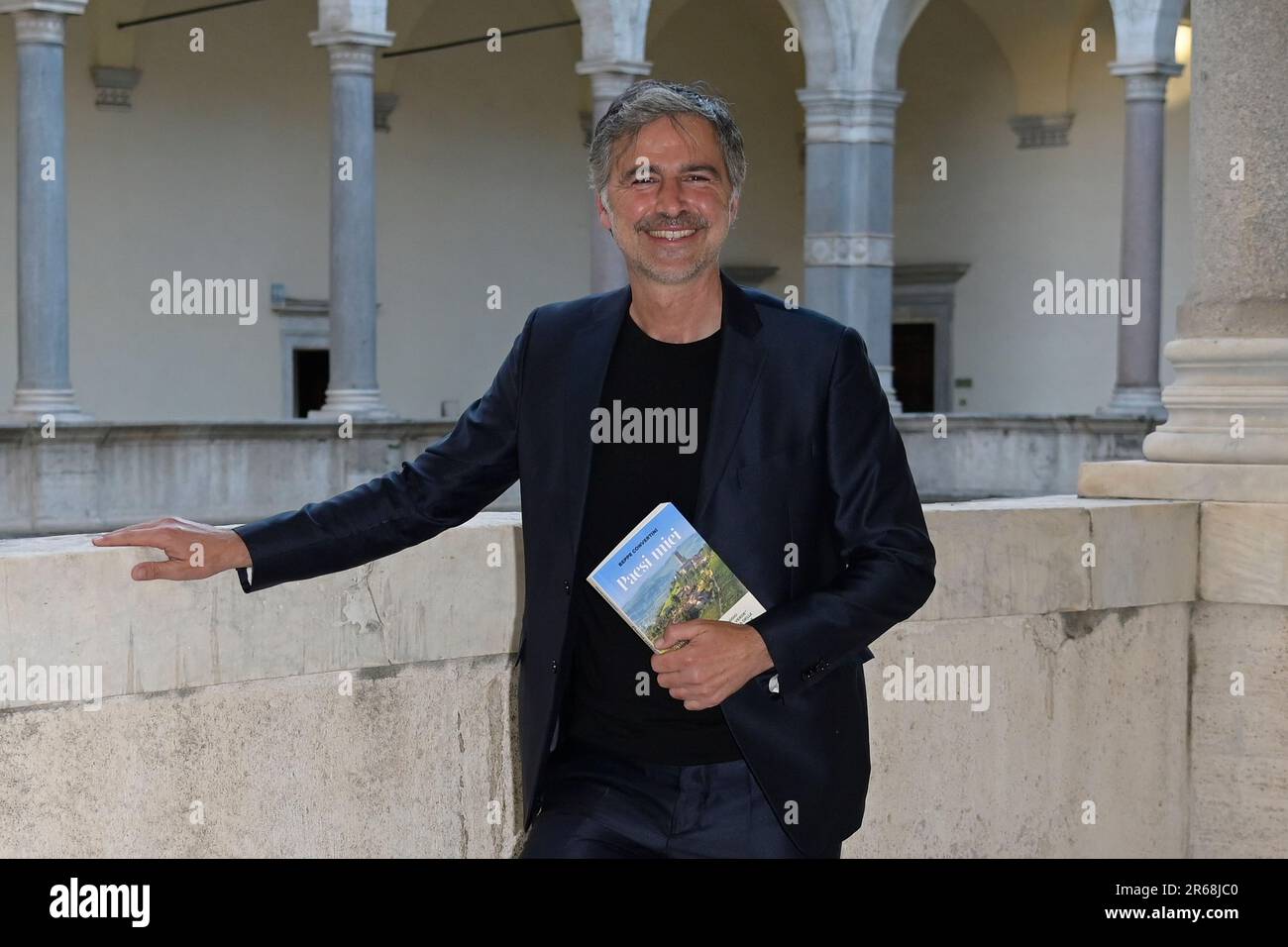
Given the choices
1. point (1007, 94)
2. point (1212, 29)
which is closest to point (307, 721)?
point (1212, 29)

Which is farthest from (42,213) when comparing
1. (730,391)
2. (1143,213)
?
(730,391)

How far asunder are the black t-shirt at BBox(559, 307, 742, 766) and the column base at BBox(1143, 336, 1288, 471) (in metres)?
2.47

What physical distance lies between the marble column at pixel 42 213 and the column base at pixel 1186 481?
1132cm

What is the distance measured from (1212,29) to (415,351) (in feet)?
59.2

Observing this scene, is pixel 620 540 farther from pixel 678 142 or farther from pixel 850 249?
pixel 850 249

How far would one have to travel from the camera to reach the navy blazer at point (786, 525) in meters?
2.30

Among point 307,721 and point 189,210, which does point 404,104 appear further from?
point 307,721

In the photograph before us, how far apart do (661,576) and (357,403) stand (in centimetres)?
1439

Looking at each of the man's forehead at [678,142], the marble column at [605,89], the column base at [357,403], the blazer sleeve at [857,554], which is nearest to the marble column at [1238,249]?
the blazer sleeve at [857,554]

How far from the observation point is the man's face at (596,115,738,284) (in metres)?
2.39

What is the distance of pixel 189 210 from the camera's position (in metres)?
20.2

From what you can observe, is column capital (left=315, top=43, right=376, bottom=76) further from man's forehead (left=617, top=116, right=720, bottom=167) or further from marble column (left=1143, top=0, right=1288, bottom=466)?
man's forehead (left=617, top=116, right=720, bottom=167)

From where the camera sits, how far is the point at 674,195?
7.86ft
